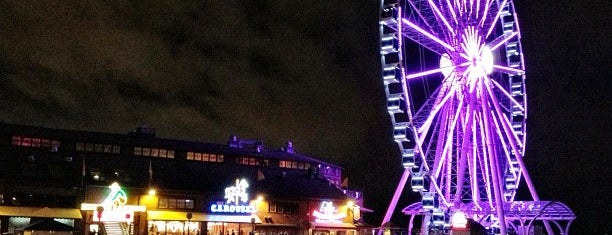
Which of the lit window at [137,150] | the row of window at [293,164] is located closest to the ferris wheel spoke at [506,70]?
the row of window at [293,164]

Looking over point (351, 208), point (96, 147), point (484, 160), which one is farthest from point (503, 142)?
point (96, 147)

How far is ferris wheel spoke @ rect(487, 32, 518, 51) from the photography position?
6141 cm

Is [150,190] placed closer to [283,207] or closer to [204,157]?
[283,207]

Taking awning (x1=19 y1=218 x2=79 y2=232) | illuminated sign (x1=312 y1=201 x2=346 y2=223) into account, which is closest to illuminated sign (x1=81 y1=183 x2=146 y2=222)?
awning (x1=19 y1=218 x2=79 y2=232)

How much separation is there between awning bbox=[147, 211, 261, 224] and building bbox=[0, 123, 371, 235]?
100mm

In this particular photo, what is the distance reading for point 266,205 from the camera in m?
70.5

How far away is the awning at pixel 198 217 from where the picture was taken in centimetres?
6234

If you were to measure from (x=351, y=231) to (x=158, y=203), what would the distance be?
884 inches

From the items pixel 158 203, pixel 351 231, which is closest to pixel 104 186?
pixel 158 203

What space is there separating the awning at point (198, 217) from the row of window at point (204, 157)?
1755cm

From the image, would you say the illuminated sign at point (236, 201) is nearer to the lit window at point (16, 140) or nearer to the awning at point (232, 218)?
the awning at point (232, 218)

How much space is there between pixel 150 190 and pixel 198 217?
5.42 meters

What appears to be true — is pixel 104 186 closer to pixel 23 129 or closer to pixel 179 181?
pixel 179 181

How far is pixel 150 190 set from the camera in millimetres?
62250
